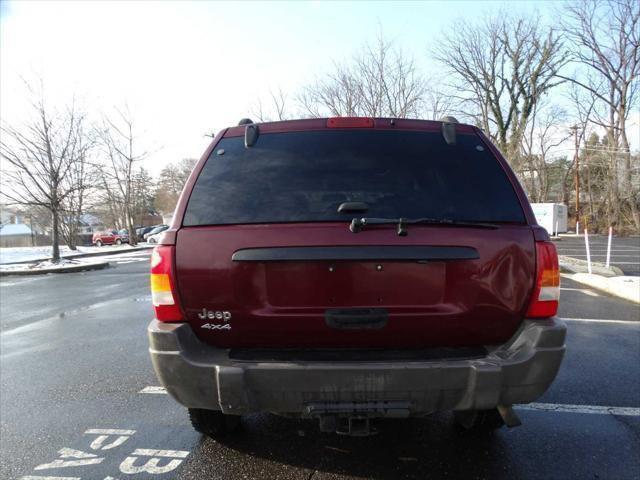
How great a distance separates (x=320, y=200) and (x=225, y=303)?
0.73 metres

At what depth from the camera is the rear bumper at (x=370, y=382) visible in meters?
2.02

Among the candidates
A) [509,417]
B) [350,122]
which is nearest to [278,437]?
[509,417]

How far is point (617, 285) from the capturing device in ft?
28.1

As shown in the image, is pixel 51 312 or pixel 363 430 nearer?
pixel 363 430

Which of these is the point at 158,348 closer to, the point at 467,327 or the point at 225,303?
the point at 225,303

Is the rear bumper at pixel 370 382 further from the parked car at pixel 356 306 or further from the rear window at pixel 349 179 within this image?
the rear window at pixel 349 179

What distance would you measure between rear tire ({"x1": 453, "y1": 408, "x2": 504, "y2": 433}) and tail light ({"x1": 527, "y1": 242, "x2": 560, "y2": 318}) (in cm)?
93

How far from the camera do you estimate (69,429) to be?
325 cm

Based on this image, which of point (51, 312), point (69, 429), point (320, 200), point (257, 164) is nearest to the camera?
point (320, 200)

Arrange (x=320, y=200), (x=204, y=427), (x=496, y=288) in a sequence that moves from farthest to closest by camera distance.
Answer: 1. (x=204, y=427)
2. (x=320, y=200)
3. (x=496, y=288)

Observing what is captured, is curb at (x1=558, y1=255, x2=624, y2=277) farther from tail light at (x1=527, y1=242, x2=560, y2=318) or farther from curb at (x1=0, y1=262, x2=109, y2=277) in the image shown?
curb at (x1=0, y1=262, x2=109, y2=277)

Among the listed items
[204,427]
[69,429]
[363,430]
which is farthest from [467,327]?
[69,429]

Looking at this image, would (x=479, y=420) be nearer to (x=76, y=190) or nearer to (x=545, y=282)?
(x=545, y=282)

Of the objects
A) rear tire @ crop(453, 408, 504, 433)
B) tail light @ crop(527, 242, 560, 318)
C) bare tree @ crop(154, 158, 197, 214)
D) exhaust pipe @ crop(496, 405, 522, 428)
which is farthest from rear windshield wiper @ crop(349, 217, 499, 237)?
bare tree @ crop(154, 158, 197, 214)
